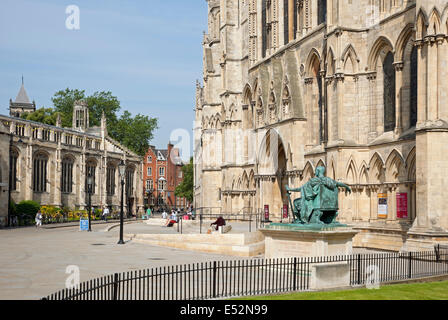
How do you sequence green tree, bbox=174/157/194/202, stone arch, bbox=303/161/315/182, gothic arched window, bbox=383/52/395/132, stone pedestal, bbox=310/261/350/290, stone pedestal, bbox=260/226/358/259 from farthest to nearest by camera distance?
green tree, bbox=174/157/194/202
stone arch, bbox=303/161/315/182
gothic arched window, bbox=383/52/395/132
stone pedestal, bbox=260/226/358/259
stone pedestal, bbox=310/261/350/290

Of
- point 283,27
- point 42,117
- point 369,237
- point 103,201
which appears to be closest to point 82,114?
point 42,117

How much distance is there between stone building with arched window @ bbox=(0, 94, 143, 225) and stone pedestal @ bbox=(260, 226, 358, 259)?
34.2 m

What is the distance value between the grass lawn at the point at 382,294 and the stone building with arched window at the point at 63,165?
38.3 m

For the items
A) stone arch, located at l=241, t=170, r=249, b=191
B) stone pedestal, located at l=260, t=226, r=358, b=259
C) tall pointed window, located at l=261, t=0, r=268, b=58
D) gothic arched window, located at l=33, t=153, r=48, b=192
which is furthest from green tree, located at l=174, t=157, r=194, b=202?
stone pedestal, located at l=260, t=226, r=358, b=259

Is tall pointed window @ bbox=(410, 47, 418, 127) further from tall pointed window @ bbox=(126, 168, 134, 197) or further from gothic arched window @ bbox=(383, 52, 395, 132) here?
tall pointed window @ bbox=(126, 168, 134, 197)

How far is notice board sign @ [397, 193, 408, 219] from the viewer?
81.9ft

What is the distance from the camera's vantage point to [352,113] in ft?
92.3

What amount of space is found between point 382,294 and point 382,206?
1461 centimetres

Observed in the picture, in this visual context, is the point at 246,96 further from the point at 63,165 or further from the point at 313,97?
the point at 63,165

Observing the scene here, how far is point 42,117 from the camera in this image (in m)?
77.6

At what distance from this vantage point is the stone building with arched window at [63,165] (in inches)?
2079

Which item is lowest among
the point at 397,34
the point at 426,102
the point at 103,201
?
the point at 103,201
